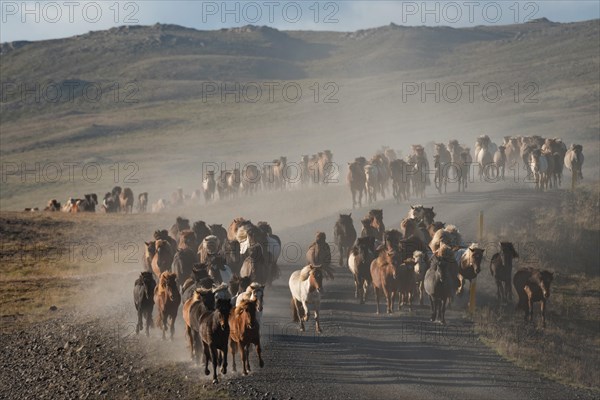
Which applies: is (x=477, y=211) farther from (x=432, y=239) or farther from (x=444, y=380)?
(x=444, y=380)

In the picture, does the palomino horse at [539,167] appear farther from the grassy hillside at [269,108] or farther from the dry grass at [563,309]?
the grassy hillside at [269,108]

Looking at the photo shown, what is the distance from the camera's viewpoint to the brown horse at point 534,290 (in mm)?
23484

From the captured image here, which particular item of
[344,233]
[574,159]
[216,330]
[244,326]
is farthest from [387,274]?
[574,159]

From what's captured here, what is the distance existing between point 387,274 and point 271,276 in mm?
4439

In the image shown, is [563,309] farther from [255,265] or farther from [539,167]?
[539,167]

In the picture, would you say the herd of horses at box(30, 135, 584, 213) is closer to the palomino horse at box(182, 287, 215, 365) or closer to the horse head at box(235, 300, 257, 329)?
the palomino horse at box(182, 287, 215, 365)

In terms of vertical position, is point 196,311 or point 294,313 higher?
point 196,311

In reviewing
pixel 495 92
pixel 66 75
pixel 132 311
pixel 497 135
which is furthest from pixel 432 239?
pixel 66 75

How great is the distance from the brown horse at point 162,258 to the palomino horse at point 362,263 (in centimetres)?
575

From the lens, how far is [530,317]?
23.6 m

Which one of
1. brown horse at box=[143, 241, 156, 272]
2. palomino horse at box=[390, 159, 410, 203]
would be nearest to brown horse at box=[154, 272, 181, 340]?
brown horse at box=[143, 241, 156, 272]

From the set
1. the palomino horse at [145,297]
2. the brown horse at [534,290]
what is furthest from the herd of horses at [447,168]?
the palomino horse at [145,297]

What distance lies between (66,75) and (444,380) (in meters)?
177

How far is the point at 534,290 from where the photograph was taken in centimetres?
2359
